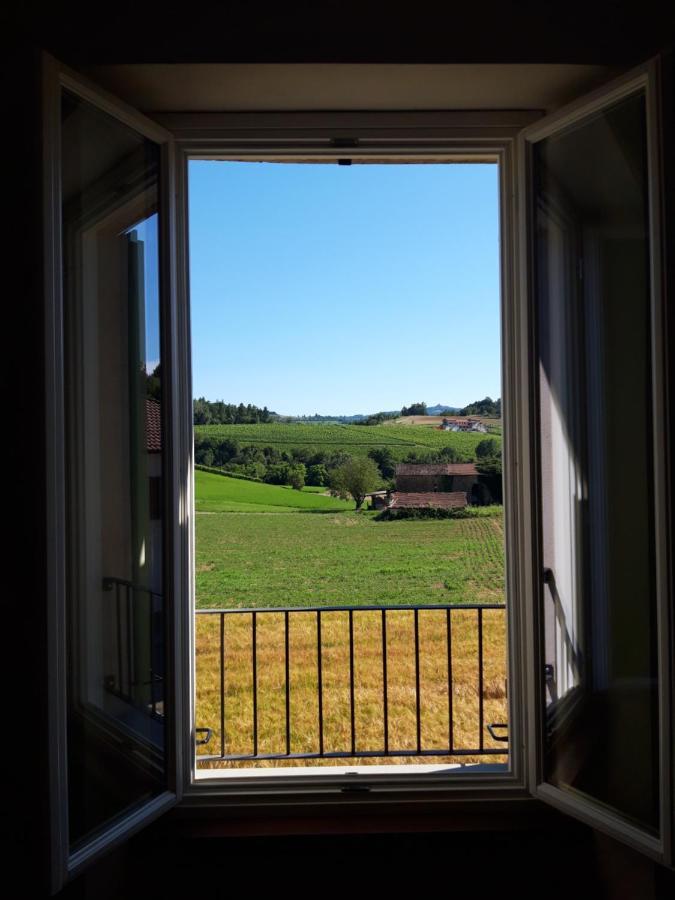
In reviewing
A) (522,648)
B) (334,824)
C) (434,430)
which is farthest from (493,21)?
(334,824)

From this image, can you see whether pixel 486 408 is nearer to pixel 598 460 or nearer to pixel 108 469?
pixel 598 460

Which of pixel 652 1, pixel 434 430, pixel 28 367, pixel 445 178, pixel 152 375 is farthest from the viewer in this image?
pixel 445 178

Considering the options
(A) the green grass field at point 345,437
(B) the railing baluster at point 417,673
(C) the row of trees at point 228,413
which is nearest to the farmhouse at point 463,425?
(A) the green grass field at point 345,437

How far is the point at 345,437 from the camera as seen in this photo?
→ 2.22 meters

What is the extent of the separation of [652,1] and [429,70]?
0.52 metres

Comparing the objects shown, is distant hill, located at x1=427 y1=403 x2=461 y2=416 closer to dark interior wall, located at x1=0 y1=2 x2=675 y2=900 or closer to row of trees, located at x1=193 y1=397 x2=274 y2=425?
row of trees, located at x1=193 y1=397 x2=274 y2=425

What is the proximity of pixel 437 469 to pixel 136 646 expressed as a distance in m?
1.18

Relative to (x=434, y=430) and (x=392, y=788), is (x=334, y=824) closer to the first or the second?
(x=392, y=788)

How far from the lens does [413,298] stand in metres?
2.47

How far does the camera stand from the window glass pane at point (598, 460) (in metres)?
1.27

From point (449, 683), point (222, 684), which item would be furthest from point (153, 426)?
point (449, 683)

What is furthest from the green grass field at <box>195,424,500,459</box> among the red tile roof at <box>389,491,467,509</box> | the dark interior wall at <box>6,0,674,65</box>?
the dark interior wall at <box>6,0,674,65</box>

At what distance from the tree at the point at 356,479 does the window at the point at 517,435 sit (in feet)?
2.49

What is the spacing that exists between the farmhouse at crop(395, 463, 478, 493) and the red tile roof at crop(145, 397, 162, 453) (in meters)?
0.99
